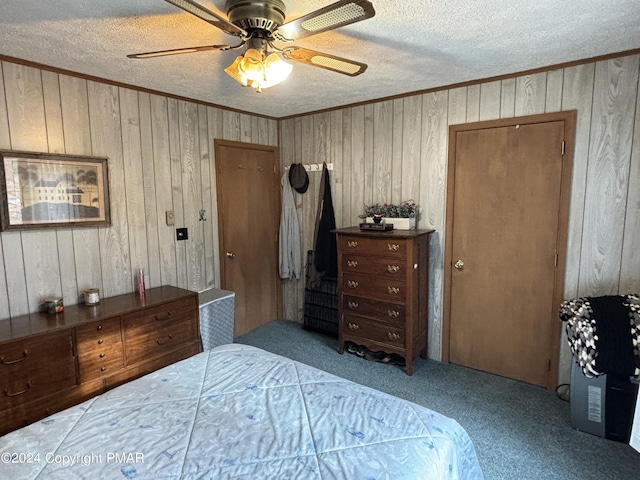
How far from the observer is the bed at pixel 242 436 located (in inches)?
46.1

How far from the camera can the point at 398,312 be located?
121 inches

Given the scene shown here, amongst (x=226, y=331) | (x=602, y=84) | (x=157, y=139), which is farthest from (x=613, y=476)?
(x=157, y=139)

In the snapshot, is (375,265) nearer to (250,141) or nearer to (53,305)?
(250,141)

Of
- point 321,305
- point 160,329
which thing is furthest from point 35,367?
point 321,305

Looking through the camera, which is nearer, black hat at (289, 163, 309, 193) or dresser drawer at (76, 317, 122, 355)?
dresser drawer at (76, 317, 122, 355)

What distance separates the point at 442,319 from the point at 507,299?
1.93ft

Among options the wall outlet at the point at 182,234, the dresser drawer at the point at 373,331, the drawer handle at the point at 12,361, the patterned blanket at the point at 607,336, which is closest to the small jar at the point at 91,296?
the drawer handle at the point at 12,361

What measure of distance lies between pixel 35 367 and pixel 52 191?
1.17 m

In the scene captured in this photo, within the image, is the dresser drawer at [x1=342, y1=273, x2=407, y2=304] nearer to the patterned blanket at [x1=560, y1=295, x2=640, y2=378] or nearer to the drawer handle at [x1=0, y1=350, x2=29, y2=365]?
the patterned blanket at [x1=560, y1=295, x2=640, y2=378]

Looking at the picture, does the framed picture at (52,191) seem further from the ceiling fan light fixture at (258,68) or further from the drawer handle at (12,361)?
the ceiling fan light fixture at (258,68)

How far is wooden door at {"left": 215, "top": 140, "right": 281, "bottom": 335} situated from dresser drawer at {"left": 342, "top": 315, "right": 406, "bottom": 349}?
4.04ft

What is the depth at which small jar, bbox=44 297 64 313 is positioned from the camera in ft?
8.09

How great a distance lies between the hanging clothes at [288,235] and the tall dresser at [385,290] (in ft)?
3.25

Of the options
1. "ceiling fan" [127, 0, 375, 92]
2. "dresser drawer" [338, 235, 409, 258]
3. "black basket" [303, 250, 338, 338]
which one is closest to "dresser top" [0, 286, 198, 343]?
"dresser drawer" [338, 235, 409, 258]
